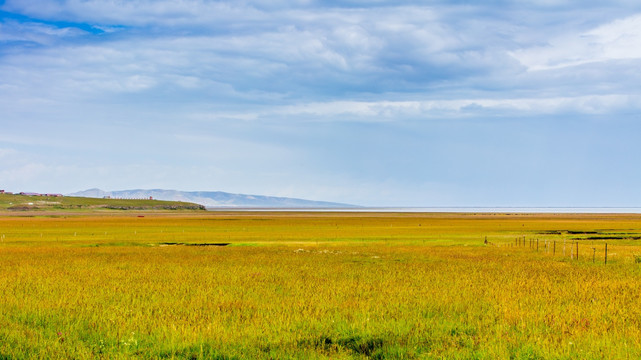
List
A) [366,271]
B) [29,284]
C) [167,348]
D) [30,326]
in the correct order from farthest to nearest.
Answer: [366,271], [29,284], [30,326], [167,348]

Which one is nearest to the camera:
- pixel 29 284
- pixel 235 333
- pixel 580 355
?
pixel 580 355

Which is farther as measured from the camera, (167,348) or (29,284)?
(29,284)

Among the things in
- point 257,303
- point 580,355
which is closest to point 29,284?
point 257,303

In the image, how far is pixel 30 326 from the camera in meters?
14.7

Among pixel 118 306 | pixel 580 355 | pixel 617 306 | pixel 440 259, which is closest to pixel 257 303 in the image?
pixel 118 306

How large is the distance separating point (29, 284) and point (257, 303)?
10684 mm

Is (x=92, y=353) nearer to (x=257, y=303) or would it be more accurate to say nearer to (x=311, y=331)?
(x=311, y=331)

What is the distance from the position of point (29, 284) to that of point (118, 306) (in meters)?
7.60

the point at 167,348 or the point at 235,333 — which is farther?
the point at 235,333

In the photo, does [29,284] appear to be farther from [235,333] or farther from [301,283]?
[235,333]

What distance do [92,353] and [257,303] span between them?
Answer: 6.59 m

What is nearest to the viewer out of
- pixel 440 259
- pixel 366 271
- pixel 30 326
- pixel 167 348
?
pixel 167 348

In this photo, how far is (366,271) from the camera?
2778 cm

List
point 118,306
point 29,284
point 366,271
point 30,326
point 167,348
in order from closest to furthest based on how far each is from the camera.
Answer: point 167,348 → point 30,326 → point 118,306 → point 29,284 → point 366,271
